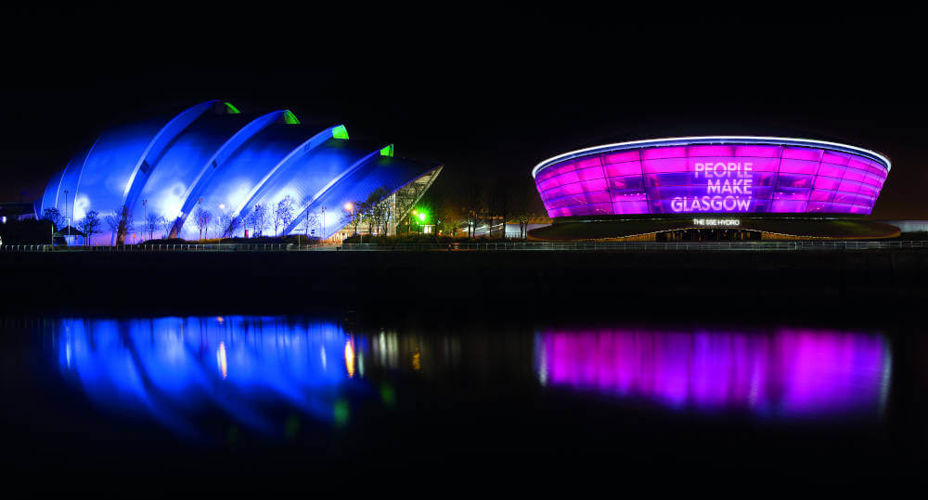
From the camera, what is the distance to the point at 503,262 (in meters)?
32.3

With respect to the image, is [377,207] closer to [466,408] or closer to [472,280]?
[472,280]

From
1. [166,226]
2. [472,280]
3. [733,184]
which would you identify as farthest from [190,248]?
[733,184]

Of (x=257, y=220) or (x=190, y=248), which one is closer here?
(x=190, y=248)

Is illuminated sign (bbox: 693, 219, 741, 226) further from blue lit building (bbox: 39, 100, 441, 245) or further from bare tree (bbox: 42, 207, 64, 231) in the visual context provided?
bare tree (bbox: 42, 207, 64, 231)

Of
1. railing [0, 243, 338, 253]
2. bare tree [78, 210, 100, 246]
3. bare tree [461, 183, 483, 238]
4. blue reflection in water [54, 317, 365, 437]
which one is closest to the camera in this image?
blue reflection in water [54, 317, 365, 437]

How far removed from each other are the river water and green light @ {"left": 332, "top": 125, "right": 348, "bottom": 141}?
3550 cm

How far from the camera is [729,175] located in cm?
4397

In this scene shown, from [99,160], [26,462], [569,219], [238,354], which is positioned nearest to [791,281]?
[569,219]

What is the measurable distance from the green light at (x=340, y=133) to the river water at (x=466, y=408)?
3550cm

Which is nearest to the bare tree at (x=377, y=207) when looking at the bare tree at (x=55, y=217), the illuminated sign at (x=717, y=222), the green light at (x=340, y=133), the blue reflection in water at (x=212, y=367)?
the green light at (x=340, y=133)

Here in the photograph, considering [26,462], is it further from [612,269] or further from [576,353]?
[612,269]

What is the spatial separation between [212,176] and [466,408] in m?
43.9

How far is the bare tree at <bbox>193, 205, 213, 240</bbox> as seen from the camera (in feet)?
163

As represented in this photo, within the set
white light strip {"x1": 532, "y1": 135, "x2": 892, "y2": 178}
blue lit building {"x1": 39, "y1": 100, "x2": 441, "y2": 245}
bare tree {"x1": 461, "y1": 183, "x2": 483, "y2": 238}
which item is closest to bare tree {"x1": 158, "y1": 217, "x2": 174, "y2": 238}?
blue lit building {"x1": 39, "y1": 100, "x2": 441, "y2": 245}
